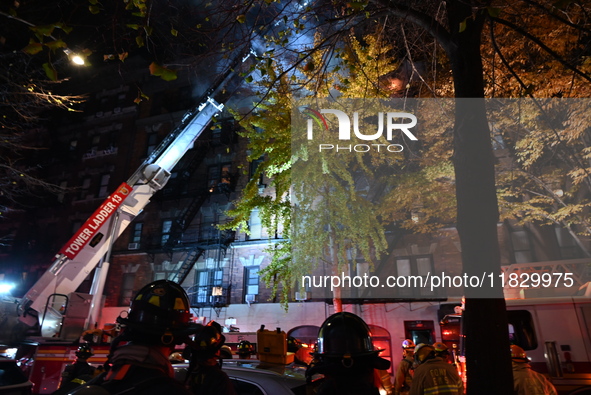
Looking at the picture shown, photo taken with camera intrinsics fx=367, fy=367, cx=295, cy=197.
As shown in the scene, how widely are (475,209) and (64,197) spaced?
95.3ft

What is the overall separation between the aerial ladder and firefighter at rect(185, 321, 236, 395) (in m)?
9.78

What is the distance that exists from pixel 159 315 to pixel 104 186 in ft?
86.1

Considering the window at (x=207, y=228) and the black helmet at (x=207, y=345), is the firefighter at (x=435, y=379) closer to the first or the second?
the black helmet at (x=207, y=345)

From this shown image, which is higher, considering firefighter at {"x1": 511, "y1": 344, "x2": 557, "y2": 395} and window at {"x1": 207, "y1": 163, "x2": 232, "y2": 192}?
window at {"x1": 207, "y1": 163, "x2": 232, "y2": 192}

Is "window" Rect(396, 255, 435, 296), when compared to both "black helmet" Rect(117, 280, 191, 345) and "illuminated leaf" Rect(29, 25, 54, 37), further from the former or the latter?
"illuminated leaf" Rect(29, 25, 54, 37)

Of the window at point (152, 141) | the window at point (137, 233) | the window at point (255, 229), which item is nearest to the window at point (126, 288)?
the window at point (137, 233)

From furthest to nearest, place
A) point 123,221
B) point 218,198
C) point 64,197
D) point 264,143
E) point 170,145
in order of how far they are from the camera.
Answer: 1. point 64,197
2. point 218,198
3. point 170,145
4. point 123,221
5. point 264,143

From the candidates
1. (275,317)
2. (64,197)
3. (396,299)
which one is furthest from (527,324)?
(64,197)

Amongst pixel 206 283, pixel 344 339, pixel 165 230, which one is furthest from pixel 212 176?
pixel 344 339

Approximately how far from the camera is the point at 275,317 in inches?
Answer: 710

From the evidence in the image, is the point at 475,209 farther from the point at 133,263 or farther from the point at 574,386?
the point at 133,263

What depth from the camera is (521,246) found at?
56.2 feet

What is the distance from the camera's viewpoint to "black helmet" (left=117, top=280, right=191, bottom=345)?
2.29 meters

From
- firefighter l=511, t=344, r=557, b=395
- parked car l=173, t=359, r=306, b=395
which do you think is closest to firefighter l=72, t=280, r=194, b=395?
parked car l=173, t=359, r=306, b=395
